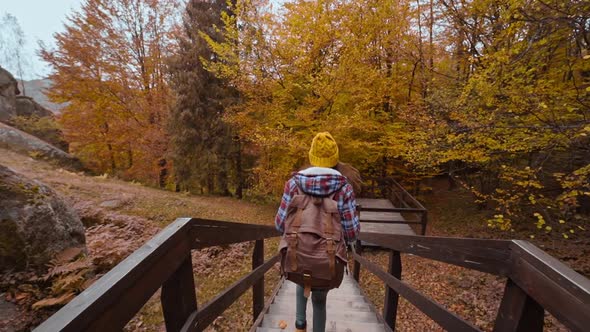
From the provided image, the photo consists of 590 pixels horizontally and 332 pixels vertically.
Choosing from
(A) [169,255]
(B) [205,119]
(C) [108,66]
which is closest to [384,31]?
(B) [205,119]

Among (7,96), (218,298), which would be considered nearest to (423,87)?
(218,298)

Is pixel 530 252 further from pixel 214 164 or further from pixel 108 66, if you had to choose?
pixel 108 66

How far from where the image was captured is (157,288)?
1.02 m

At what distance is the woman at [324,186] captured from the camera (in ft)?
6.40

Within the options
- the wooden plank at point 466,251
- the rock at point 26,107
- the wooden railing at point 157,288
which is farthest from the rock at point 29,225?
the rock at point 26,107

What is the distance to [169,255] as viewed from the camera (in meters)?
1.17

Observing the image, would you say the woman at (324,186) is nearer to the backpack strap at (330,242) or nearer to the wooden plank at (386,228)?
the backpack strap at (330,242)

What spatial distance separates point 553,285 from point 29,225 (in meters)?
4.94

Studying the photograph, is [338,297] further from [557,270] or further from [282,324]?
[557,270]

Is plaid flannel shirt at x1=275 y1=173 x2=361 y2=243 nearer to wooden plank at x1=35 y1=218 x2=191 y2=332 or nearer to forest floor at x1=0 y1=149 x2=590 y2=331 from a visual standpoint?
wooden plank at x1=35 y1=218 x2=191 y2=332

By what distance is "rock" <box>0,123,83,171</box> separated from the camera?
11.9 metres

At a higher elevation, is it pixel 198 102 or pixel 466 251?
pixel 198 102

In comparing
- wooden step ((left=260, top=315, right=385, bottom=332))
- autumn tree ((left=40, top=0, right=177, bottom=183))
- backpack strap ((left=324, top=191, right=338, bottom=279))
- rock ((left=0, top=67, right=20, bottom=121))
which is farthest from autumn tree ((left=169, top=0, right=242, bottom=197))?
rock ((left=0, top=67, right=20, bottom=121))

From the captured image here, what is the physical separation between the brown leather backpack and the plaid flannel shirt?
0.21 ft
